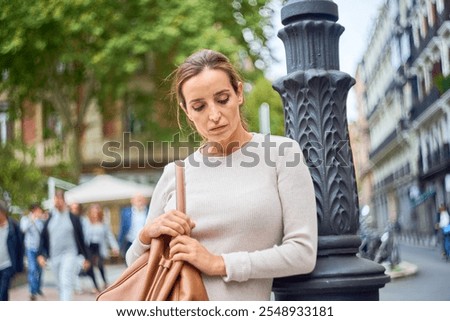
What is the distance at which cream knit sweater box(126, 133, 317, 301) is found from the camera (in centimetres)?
125

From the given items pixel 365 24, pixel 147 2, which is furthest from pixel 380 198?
pixel 147 2

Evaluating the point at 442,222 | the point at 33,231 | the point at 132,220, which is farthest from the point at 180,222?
the point at 33,231

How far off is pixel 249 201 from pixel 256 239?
0.07 meters

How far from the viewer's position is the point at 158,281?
1.23 m

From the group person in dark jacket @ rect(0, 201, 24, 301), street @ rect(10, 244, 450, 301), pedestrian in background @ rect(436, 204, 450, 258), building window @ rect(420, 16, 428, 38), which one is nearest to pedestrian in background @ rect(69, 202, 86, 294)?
person in dark jacket @ rect(0, 201, 24, 301)

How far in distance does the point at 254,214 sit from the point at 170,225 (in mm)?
156

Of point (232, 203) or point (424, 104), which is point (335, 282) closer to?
point (232, 203)

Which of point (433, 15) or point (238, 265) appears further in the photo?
point (433, 15)

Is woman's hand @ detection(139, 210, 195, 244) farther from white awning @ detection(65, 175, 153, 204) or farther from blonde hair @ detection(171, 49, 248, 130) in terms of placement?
white awning @ detection(65, 175, 153, 204)

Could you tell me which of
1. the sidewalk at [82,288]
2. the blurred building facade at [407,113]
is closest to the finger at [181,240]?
the sidewalk at [82,288]

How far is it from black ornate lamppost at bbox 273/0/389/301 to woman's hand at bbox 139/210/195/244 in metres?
0.29

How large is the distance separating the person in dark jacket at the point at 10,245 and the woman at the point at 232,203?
8.10 feet

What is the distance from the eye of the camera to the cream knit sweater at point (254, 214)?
125cm

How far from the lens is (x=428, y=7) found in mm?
2547
